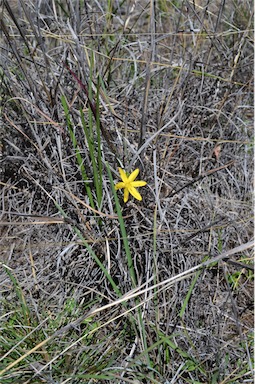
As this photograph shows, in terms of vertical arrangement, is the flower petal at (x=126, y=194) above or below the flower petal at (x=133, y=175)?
below

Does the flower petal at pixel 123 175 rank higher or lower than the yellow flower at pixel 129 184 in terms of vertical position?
higher

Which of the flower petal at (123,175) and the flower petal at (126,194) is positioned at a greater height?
the flower petal at (123,175)

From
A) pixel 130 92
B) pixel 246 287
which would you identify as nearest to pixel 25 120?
pixel 130 92

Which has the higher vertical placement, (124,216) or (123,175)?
(123,175)

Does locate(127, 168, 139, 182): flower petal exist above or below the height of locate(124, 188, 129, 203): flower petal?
above

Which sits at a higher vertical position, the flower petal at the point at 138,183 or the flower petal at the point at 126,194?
the flower petal at the point at 138,183
